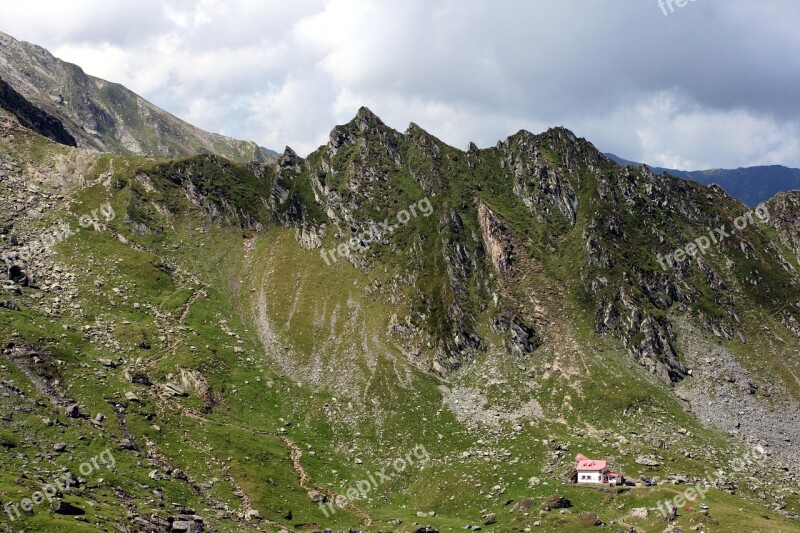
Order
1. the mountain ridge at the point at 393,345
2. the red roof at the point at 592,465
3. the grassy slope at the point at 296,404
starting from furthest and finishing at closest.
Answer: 1. the red roof at the point at 592,465
2. the mountain ridge at the point at 393,345
3. the grassy slope at the point at 296,404

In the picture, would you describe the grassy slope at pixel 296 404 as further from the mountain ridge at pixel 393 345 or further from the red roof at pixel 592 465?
the red roof at pixel 592 465

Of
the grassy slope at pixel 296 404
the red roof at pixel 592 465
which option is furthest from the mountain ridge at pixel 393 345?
the red roof at pixel 592 465

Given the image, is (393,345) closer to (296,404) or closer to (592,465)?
(296,404)

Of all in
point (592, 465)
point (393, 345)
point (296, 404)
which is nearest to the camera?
point (592, 465)

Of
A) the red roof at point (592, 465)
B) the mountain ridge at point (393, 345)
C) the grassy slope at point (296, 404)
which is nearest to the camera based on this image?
the grassy slope at point (296, 404)

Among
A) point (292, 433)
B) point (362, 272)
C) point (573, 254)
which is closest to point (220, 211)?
point (362, 272)

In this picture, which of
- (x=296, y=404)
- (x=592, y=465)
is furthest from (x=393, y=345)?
(x=592, y=465)

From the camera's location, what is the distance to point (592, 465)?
9838 centimetres

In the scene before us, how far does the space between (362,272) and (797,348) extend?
11318 cm

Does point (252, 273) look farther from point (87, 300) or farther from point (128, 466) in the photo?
point (128, 466)

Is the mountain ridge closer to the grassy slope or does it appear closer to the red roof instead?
the grassy slope

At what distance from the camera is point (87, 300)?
131000 millimetres

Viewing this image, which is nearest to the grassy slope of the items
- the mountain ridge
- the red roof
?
the mountain ridge

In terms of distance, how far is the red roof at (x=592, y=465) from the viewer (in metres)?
97.4
